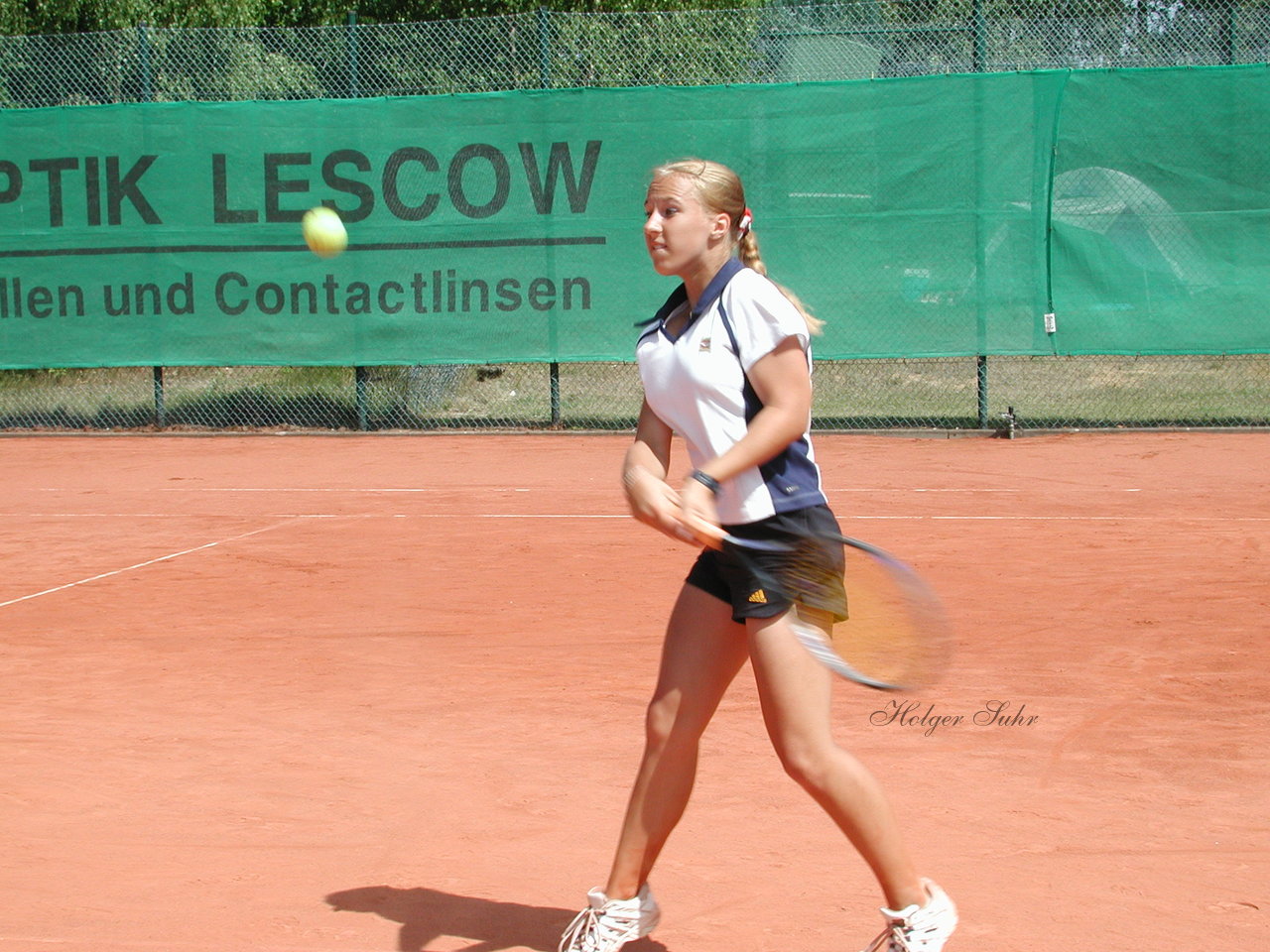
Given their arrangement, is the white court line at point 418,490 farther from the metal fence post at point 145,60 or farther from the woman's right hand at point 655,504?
the woman's right hand at point 655,504

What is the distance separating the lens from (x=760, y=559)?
2584 mm

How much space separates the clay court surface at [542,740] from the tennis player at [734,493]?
39 centimetres

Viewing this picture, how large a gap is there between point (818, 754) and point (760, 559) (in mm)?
364

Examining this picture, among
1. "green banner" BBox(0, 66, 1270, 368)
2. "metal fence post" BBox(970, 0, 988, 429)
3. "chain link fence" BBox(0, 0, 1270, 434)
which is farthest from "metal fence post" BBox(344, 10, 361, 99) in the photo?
"metal fence post" BBox(970, 0, 988, 429)

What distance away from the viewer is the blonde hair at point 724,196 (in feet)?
8.64

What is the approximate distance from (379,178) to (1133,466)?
6.61 meters

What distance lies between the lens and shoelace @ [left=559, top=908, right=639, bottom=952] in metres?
2.73

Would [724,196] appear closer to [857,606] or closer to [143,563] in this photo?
[857,606]

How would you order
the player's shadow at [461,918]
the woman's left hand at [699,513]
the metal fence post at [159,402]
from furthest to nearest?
the metal fence post at [159,402]
the player's shadow at [461,918]
the woman's left hand at [699,513]

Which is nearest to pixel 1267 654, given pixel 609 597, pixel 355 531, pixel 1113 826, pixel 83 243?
pixel 1113 826

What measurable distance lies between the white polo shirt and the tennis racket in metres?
0.08

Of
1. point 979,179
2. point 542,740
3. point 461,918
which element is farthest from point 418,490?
point 461,918

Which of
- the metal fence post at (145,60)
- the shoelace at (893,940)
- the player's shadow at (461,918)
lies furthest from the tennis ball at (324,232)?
the shoelace at (893,940)

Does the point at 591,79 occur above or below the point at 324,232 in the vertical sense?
above
